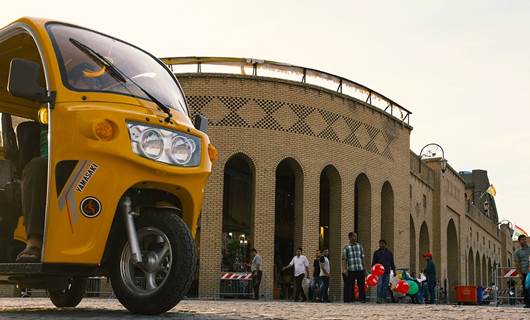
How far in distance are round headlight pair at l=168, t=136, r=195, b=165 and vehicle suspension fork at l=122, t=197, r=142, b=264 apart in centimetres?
46

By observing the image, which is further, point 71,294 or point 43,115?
point 71,294

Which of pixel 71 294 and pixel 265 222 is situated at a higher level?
pixel 265 222

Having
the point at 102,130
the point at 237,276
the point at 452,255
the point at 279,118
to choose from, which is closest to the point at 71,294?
the point at 102,130

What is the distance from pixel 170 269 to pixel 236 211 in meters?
27.7

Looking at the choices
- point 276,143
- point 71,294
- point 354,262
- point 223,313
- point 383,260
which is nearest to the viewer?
point 223,313

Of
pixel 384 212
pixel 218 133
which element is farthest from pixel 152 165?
Result: pixel 384 212

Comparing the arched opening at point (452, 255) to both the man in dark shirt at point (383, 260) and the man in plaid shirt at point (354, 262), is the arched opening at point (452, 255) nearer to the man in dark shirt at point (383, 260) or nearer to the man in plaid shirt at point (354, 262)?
the man in dark shirt at point (383, 260)

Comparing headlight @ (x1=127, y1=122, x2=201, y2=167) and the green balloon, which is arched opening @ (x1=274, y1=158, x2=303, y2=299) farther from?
headlight @ (x1=127, y1=122, x2=201, y2=167)

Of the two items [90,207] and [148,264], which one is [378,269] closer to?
[148,264]

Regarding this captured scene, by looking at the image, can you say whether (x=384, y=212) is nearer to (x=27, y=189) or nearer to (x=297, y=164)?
(x=297, y=164)

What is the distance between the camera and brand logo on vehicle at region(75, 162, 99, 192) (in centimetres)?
551

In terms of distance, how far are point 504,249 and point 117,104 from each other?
8119 cm

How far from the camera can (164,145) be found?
567 cm

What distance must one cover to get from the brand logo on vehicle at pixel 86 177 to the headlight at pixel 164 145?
12.3 inches
